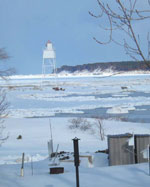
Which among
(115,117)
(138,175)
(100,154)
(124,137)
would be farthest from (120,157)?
(115,117)

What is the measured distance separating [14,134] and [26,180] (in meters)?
13.8

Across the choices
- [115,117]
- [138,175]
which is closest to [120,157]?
[138,175]

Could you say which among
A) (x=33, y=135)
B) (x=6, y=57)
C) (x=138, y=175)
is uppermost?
(x=6, y=57)

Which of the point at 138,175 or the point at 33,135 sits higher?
the point at 138,175

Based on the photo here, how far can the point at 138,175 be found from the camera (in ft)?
21.8

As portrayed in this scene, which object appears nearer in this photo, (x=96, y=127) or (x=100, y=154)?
(x=100, y=154)

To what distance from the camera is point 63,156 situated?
36.8 ft

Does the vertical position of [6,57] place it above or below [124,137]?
above

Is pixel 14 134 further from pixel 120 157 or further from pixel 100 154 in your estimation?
pixel 120 157

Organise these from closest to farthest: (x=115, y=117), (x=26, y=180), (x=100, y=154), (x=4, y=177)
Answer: (x=26, y=180), (x=4, y=177), (x=100, y=154), (x=115, y=117)

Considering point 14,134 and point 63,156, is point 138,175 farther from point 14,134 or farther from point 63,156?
point 14,134

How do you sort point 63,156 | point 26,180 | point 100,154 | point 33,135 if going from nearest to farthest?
1. point 26,180
2. point 63,156
3. point 100,154
4. point 33,135

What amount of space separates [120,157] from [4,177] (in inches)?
163

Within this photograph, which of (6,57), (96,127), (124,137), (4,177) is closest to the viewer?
(4,177)
